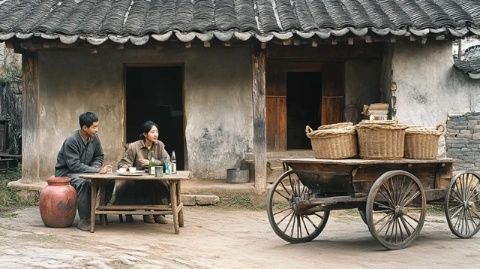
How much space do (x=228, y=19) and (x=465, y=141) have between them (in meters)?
4.68

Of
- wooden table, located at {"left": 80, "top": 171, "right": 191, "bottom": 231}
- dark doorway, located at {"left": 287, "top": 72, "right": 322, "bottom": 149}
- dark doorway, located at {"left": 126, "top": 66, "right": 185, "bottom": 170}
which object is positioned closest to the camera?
wooden table, located at {"left": 80, "top": 171, "right": 191, "bottom": 231}

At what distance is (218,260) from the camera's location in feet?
21.6

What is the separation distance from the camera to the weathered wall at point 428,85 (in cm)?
1102

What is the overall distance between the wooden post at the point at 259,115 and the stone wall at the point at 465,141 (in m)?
3.30

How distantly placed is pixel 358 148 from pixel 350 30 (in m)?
3.09

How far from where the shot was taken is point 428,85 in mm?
11109

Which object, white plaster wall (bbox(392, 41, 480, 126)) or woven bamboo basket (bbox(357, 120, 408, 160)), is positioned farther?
white plaster wall (bbox(392, 41, 480, 126))

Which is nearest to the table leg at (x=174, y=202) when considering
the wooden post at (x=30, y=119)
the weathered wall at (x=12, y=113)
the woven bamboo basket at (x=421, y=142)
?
the woven bamboo basket at (x=421, y=142)

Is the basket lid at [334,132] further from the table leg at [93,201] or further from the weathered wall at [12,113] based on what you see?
the weathered wall at [12,113]

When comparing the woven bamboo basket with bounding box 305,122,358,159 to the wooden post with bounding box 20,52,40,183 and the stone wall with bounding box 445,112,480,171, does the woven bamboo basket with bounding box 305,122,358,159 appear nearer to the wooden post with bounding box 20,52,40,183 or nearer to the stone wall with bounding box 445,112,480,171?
the stone wall with bounding box 445,112,480,171

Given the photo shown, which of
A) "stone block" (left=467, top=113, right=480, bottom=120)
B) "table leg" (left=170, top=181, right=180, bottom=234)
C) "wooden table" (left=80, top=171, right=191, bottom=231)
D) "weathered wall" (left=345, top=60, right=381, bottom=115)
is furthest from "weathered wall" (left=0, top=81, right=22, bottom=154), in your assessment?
"stone block" (left=467, top=113, right=480, bottom=120)

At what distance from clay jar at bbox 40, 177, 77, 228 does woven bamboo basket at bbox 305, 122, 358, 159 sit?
3.39 metres

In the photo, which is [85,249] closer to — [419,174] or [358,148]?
[358,148]

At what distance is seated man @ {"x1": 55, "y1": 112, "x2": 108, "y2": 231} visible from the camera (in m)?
8.31
